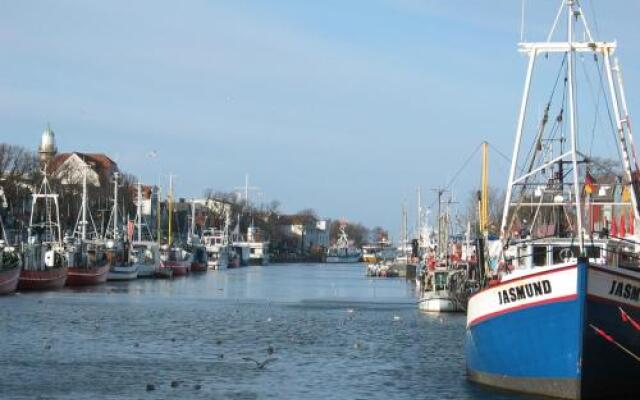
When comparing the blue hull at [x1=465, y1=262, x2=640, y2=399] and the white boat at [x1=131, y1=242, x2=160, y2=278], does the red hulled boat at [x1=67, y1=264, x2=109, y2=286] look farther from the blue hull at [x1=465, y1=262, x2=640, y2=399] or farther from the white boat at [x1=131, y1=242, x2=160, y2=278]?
the blue hull at [x1=465, y1=262, x2=640, y2=399]

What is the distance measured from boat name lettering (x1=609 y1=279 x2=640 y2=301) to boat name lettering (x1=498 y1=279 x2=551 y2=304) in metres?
1.64

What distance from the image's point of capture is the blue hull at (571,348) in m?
28.2

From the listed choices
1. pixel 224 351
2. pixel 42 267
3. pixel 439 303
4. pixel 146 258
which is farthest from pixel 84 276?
pixel 224 351

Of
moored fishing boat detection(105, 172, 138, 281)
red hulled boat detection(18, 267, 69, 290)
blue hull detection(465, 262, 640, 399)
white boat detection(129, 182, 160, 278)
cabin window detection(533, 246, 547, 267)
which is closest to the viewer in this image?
blue hull detection(465, 262, 640, 399)

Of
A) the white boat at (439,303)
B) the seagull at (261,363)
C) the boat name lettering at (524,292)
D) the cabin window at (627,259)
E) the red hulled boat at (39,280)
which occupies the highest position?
the cabin window at (627,259)

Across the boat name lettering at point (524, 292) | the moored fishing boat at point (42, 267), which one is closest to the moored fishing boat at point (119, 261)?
the moored fishing boat at point (42, 267)

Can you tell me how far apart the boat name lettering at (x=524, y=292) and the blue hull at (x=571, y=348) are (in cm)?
30

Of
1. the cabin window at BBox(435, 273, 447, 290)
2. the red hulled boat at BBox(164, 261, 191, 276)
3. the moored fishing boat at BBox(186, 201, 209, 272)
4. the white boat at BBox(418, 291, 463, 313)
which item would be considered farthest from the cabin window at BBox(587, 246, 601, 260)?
the moored fishing boat at BBox(186, 201, 209, 272)

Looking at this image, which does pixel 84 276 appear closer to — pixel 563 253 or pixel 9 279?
pixel 9 279

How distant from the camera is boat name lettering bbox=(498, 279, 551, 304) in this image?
2870 cm

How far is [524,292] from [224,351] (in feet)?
62.5

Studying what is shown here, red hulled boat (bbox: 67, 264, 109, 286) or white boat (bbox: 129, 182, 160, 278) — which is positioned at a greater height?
white boat (bbox: 129, 182, 160, 278)

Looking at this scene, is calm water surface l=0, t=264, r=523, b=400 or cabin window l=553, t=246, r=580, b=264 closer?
cabin window l=553, t=246, r=580, b=264

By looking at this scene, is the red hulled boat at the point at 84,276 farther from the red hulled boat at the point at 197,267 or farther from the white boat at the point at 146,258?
the red hulled boat at the point at 197,267
